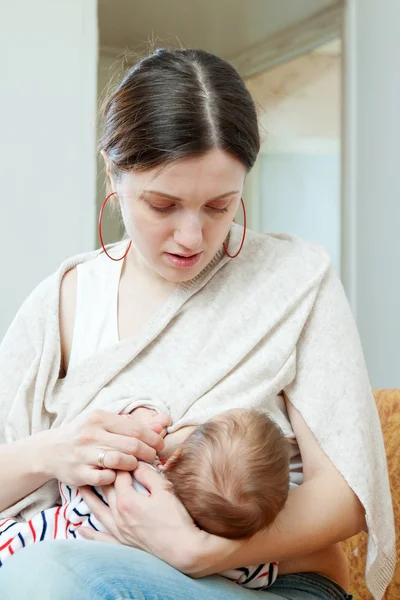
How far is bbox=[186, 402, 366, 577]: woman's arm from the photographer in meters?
1.16

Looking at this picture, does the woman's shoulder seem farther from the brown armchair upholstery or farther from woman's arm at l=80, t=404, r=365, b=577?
the brown armchair upholstery

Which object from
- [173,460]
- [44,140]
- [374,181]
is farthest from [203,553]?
[374,181]

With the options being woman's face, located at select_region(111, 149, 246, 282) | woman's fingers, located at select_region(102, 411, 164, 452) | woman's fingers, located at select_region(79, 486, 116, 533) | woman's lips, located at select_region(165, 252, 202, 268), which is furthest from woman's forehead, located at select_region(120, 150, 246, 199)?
woman's fingers, located at select_region(79, 486, 116, 533)

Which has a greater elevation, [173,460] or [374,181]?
[374,181]

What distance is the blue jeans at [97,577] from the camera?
103cm

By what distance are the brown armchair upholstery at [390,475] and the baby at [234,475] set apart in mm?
544

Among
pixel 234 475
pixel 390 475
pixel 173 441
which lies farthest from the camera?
pixel 390 475

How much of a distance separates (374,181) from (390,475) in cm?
198

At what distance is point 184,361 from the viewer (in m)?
1.48

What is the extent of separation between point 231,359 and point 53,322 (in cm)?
34

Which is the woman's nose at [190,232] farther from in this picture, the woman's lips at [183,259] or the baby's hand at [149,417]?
the baby's hand at [149,417]

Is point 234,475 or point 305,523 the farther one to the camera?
point 305,523

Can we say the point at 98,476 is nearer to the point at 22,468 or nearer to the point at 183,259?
the point at 22,468

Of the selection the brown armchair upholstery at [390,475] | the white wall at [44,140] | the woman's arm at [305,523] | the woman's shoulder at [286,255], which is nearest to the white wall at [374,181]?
the white wall at [44,140]
